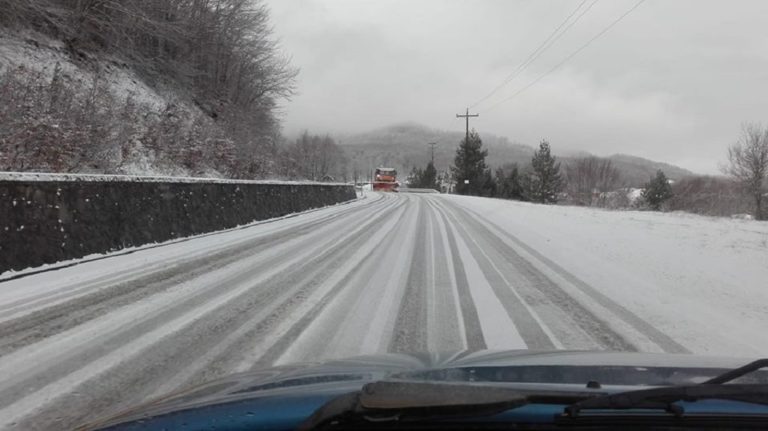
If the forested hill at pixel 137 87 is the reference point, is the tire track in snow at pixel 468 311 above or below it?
below

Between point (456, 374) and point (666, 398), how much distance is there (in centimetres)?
82

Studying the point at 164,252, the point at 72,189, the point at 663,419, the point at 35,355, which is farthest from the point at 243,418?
the point at 164,252

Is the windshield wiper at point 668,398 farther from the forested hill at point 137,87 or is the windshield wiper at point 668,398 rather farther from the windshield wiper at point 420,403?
the forested hill at point 137,87

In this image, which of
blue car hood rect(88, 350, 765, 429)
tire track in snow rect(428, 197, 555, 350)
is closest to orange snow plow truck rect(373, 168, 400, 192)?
tire track in snow rect(428, 197, 555, 350)

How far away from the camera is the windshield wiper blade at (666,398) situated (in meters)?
1.56

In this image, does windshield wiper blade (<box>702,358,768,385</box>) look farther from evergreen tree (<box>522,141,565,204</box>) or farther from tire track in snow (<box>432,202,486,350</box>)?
evergreen tree (<box>522,141,565,204</box>)

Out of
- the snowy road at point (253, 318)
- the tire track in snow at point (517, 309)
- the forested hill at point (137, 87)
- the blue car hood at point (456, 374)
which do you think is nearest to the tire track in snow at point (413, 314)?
the snowy road at point (253, 318)

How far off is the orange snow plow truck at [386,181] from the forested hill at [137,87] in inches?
1303

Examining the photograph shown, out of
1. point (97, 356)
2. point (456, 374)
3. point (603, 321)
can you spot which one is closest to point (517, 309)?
point (603, 321)

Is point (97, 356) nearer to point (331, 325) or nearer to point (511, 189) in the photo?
point (331, 325)

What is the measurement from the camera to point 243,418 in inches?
65.6

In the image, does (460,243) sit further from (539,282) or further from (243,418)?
(243,418)

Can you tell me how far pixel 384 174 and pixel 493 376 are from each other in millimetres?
81286

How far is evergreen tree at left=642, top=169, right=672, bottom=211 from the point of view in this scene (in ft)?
282
